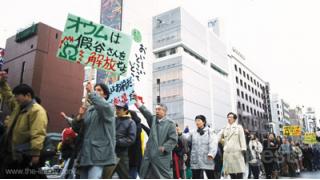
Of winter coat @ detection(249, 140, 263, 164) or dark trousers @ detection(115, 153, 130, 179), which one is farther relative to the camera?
winter coat @ detection(249, 140, 263, 164)

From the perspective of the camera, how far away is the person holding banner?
12.2ft

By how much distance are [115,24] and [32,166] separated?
34.6 meters

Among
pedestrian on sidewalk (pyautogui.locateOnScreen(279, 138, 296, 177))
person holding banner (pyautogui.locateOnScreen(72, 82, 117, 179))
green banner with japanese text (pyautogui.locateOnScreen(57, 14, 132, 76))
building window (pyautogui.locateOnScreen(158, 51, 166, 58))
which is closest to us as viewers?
person holding banner (pyautogui.locateOnScreen(72, 82, 117, 179))

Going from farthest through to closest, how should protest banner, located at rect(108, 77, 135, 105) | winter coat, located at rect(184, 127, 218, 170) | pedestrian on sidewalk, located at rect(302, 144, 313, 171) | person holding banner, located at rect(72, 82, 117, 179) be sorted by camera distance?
1. pedestrian on sidewalk, located at rect(302, 144, 313, 171)
2. protest banner, located at rect(108, 77, 135, 105)
3. winter coat, located at rect(184, 127, 218, 170)
4. person holding banner, located at rect(72, 82, 117, 179)

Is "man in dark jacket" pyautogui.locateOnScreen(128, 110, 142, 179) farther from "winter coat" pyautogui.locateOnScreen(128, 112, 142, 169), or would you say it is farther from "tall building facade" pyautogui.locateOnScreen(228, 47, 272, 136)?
"tall building facade" pyautogui.locateOnScreen(228, 47, 272, 136)

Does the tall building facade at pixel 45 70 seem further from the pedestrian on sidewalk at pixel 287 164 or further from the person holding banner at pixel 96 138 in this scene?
the person holding banner at pixel 96 138

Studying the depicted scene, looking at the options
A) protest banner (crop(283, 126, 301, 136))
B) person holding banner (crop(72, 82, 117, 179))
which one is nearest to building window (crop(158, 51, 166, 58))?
protest banner (crop(283, 126, 301, 136))

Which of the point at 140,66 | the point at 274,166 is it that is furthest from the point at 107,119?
the point at 274,166

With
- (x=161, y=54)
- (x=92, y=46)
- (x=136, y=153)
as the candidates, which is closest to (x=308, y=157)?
(x=136, y=153)

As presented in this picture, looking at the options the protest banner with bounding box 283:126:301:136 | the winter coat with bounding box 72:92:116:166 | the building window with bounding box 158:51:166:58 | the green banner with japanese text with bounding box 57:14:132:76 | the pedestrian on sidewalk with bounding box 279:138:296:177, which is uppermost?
the building window with bounding box 158:51:166:58

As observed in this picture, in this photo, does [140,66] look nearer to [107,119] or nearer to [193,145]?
[193,145]

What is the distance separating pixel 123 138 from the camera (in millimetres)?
4730

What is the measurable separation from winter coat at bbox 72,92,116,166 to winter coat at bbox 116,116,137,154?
2.66 feet

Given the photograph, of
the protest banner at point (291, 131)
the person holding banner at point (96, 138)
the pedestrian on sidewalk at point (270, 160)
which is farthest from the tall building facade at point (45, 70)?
the person holding banner at point (96, 138)
